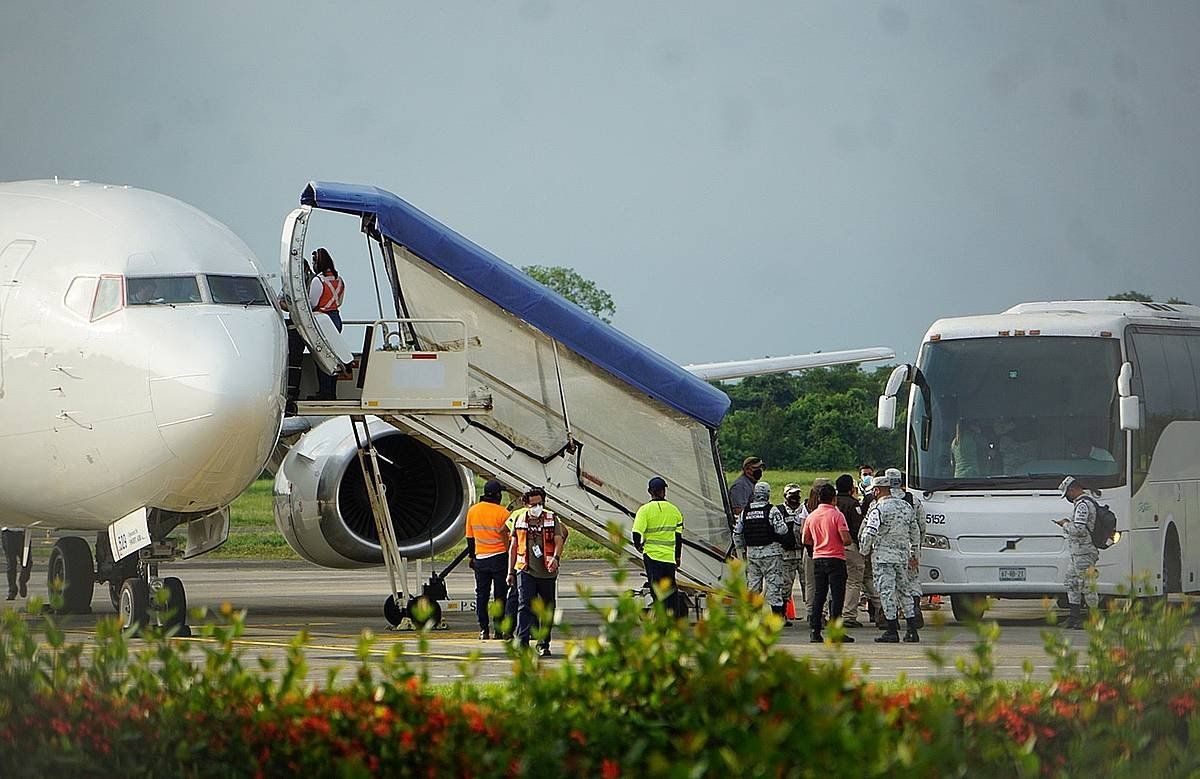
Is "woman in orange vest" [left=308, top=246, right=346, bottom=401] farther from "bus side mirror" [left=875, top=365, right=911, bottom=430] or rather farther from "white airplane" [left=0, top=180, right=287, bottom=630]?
"bus side mirror" [left=875, top=365, right=911, bottom=430]

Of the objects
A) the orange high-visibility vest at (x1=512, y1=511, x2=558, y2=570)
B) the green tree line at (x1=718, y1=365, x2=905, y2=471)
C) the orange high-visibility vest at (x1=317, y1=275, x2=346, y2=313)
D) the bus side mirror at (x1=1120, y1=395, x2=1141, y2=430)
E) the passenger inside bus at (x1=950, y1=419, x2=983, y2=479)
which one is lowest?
the orange high-visibility vest at (x1=512, y1=511, x2=558, y2=570)

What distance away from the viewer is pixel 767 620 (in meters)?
6.92

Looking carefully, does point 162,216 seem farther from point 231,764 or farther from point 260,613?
point 231,764

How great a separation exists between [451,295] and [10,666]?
1194cm

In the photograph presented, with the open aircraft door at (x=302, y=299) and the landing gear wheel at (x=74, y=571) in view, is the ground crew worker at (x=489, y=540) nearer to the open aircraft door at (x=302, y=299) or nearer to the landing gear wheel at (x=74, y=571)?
the open aircraft door at (x=302, y=299)

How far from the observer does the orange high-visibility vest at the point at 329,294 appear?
18.9m

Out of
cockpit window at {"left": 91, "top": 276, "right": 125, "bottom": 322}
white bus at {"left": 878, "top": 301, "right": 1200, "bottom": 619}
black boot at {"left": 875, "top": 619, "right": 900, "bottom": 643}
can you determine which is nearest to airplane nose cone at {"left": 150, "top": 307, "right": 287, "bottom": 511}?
cockpit window at {"left": 91, "top": 276, "right": 125, "bottom": 322}

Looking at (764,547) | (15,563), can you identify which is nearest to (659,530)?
(764,547)

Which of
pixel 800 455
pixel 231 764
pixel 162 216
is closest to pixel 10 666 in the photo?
pixel 231 764

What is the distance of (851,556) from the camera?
2062 centimetres

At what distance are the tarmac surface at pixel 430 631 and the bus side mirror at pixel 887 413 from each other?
2.32 metres

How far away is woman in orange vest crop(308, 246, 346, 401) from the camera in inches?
744

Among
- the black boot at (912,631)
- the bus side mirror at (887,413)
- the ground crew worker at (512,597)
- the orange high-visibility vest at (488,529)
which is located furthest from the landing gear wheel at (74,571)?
the black boot at (912,631)

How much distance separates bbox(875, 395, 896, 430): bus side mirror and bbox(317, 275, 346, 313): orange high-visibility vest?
6199 millimetres
